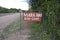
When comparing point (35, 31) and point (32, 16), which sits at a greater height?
point (32, 16)

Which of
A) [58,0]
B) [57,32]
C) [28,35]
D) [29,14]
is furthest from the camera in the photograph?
[28,35]

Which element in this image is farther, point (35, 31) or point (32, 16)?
point (35, 31)

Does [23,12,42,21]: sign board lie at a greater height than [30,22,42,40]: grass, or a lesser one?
greater

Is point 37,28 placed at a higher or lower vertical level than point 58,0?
lower

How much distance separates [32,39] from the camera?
384 inches

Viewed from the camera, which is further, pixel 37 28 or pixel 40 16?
pixel 37 28

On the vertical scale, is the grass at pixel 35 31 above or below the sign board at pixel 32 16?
below

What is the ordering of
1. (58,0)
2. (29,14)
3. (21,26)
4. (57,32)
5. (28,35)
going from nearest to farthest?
(57,32) < (58,0) < (29,14) < (28,35) < (21,26)

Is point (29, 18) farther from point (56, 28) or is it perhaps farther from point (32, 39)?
point (56, 28)

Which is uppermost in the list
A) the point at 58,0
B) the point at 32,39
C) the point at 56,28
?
the point at 58,0

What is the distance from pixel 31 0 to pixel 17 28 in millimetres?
4418

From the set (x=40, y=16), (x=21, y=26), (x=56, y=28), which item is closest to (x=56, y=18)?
(x=56, y=28)

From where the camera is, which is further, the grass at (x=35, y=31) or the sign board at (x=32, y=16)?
the grass at (x=35, y=31)

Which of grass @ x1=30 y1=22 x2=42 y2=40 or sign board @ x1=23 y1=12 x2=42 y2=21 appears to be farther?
grass @ x1=30 y1=22 x2=42 y2=40
